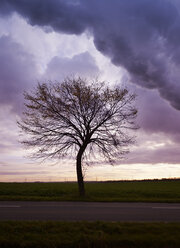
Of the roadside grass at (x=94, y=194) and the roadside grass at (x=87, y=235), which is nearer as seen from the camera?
the roadside grass at (x=87, y=235)

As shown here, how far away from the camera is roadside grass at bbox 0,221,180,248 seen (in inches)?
249

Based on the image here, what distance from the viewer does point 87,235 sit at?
6.71 meters

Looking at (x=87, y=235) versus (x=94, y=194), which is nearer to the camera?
(x=87, y=235)

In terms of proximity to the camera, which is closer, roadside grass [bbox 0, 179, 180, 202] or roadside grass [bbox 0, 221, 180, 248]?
roadside grass [bbox 0, 221, 180, 248]

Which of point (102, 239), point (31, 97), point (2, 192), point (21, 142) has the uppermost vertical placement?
point (31, 97)

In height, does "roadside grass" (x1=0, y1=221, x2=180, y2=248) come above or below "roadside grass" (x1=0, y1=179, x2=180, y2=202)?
below

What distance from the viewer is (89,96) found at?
786 inches

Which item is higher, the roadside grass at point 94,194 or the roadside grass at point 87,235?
the roadside grass at point 94,194

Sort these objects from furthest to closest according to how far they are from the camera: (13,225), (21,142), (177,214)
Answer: (21,142) < (177,214) < (13,225)

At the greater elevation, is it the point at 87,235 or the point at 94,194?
the point at 94,194

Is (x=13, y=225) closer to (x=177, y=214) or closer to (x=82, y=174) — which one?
(x=177, y=214)

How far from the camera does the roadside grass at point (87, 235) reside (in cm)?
632

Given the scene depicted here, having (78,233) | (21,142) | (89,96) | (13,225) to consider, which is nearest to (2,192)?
(21,142)

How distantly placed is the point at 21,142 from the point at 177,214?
12833 millimetres
